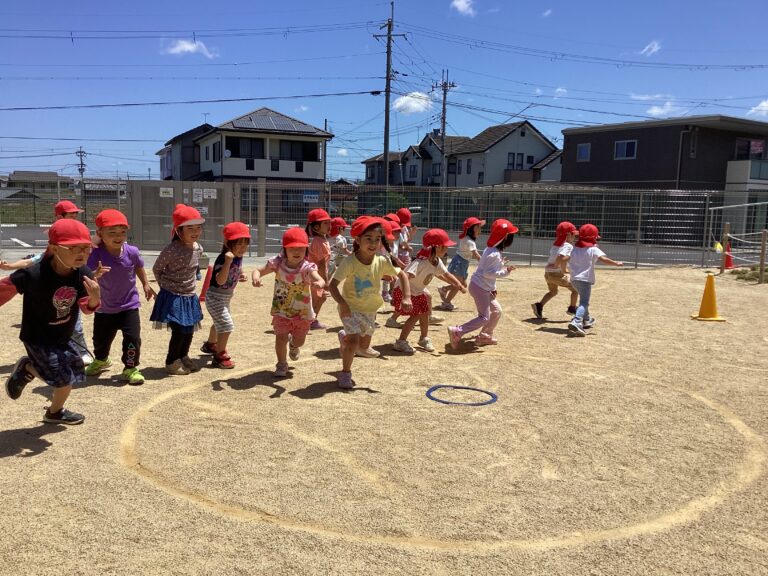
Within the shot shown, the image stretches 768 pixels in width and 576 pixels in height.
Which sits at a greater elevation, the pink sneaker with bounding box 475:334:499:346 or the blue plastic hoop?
the pink sneaker with bounding box 475:334:499:346

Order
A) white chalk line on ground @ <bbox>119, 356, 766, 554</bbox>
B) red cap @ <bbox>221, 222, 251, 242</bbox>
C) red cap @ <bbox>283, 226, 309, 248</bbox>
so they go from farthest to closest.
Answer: red cap @ <bbox>221, 222, 251, 242</bbox> → red cap @ <bbox>283, 226, 309, 248</bbox> → white chalk line on ground @ <bbox>119, 356, 766, 554</bbox>

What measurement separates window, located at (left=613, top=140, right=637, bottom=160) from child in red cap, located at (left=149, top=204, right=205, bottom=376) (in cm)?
3534

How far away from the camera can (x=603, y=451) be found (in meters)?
4.48

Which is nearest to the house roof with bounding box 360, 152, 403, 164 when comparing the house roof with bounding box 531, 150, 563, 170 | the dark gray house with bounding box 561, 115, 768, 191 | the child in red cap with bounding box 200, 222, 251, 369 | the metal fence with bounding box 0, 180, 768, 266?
the house roof with bounding box 531, 150, 563, 170

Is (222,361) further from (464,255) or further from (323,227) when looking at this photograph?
(464,255)

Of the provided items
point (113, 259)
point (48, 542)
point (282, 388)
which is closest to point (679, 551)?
point (48, 542)

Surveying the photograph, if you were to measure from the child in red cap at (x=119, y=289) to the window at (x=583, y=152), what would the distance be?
37.4 m

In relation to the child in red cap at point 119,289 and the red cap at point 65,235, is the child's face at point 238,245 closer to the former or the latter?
the child in red cap at point 119,289

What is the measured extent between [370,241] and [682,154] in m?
33.6

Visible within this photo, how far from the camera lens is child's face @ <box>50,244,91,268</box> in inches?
166

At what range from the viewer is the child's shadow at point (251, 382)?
5773mm

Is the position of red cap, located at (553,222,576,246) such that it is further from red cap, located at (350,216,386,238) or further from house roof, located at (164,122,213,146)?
house roof, located at (164,122,213,146)

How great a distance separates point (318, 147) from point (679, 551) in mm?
42587

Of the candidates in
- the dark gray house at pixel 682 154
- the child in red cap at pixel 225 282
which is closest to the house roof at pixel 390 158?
the dark gray house at pixel 682 154
